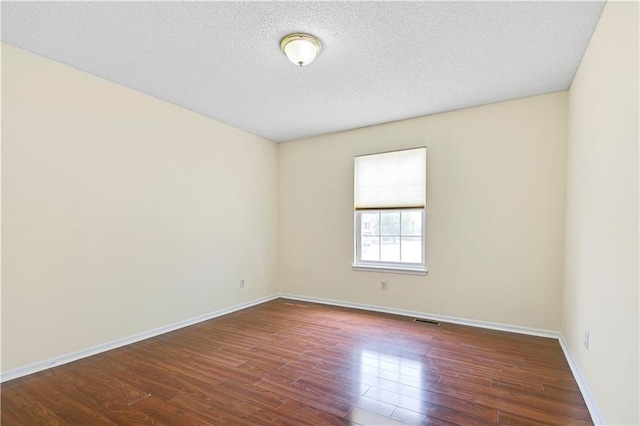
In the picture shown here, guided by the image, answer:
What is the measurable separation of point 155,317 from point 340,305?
2.48m

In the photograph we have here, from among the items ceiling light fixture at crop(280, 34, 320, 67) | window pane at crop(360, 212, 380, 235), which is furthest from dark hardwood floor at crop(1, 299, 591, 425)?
ceiling light fixture at crop(280, 34, 320, 67)

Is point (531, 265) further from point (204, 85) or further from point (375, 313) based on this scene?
point (204, 85)

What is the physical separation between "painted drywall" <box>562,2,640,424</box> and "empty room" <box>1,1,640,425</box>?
0.07 feet

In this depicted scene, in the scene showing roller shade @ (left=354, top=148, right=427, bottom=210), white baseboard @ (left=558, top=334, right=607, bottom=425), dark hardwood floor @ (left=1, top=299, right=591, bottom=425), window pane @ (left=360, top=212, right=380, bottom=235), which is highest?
roller shade @ (left=354, top=148, right=427, bottom=210)

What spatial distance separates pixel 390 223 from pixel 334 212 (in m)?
0.89

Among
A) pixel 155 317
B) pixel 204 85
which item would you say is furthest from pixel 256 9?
pixel 155 317

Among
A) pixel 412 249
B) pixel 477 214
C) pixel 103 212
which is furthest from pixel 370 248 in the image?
pixel 103 212

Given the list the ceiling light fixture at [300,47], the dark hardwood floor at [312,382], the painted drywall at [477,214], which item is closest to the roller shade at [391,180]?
the painted drywall at [477,214]

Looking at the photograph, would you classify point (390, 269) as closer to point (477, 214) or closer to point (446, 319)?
point (446, 319)

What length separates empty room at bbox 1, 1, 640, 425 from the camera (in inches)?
80.4

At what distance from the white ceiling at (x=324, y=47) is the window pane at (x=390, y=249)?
5.98 feet

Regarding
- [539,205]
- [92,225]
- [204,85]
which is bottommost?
[92,225]

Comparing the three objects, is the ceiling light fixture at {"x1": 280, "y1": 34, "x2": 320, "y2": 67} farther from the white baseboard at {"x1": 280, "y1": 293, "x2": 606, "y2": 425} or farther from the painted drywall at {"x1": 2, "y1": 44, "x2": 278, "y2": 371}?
the white baseboard at {"x1": 280, "y1": 293, "x2": 606, "y2": 425}

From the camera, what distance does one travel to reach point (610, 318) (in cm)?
176
